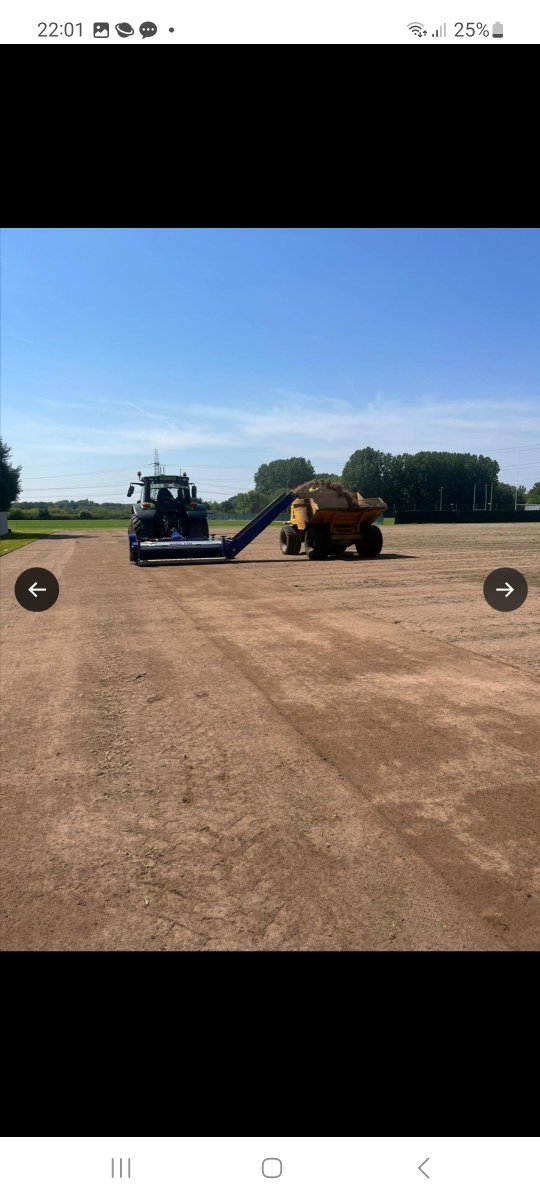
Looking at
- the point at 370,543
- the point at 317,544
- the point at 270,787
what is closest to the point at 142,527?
the point at 317,544

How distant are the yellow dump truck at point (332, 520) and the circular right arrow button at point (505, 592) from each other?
19.0ft

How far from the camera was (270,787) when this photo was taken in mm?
4254

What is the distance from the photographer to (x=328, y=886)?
10.4ft

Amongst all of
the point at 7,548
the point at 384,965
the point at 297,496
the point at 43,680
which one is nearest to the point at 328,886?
the point at 384,965

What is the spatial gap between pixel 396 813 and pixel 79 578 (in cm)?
1342

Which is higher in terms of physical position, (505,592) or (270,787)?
(505,592)

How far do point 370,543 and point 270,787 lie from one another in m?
16.4

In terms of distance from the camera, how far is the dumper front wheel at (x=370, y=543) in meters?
19.9

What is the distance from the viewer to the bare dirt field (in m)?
2.92

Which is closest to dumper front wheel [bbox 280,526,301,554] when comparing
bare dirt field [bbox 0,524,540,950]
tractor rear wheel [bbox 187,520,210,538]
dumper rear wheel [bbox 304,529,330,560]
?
dumper rear wheel [bbox 304,529,330,560]

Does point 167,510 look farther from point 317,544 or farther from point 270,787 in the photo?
point 270,787

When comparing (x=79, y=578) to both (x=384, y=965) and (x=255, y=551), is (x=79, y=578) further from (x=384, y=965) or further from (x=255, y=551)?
(x=384, y=965)

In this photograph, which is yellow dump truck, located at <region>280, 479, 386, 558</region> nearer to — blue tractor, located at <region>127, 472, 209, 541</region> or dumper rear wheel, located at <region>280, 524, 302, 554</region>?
dumper rear wheel, located at <region>280, 524, 302, 554</region>

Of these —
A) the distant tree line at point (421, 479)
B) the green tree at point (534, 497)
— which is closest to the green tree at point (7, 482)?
the distant tree line at point (421, 479)
